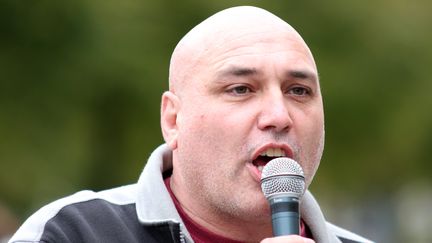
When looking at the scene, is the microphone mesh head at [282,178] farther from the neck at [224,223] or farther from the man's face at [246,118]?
the neck at [224,223]

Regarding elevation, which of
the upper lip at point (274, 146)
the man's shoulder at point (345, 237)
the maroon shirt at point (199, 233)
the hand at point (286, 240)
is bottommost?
the hand at point (286, 240)

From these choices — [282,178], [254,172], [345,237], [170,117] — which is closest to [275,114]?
[254,172]

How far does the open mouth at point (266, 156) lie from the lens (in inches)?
187

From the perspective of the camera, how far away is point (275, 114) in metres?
4.78

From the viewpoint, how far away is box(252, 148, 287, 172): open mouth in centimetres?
474

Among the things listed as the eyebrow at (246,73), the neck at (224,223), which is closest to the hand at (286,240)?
the neck at (224,223)

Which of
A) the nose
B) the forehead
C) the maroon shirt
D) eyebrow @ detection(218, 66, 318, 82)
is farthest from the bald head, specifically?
the maroon shirt

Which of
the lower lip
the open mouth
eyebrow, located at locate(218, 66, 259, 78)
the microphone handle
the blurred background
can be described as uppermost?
the blurred background

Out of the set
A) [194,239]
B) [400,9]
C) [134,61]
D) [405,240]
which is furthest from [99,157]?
[405,240]

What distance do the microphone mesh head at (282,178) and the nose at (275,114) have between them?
27 cm

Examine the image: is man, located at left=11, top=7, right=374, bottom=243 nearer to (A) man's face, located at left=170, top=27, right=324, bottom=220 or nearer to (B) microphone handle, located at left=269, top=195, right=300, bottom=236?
(A) man's face, located at left=170, top=27, right=324, bottom=220

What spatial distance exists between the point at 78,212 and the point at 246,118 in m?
0.80

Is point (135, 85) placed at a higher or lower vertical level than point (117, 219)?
higher

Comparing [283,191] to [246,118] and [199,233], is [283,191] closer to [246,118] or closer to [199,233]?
[246,118]
